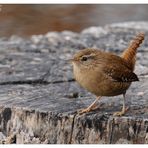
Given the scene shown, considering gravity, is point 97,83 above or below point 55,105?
above

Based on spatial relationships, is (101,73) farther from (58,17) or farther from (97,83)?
(58,17)

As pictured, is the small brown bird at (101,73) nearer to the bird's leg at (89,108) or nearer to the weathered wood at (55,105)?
the bird's leg at (89,108)

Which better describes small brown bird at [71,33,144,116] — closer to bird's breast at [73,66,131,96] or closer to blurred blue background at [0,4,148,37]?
bird's breast at [73,66,131,96]

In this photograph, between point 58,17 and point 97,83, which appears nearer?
point 97,83

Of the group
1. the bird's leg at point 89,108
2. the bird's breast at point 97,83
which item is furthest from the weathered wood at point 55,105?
the bird's breast at point 97,83

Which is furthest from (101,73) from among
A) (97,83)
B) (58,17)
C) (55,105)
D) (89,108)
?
(58,17)
